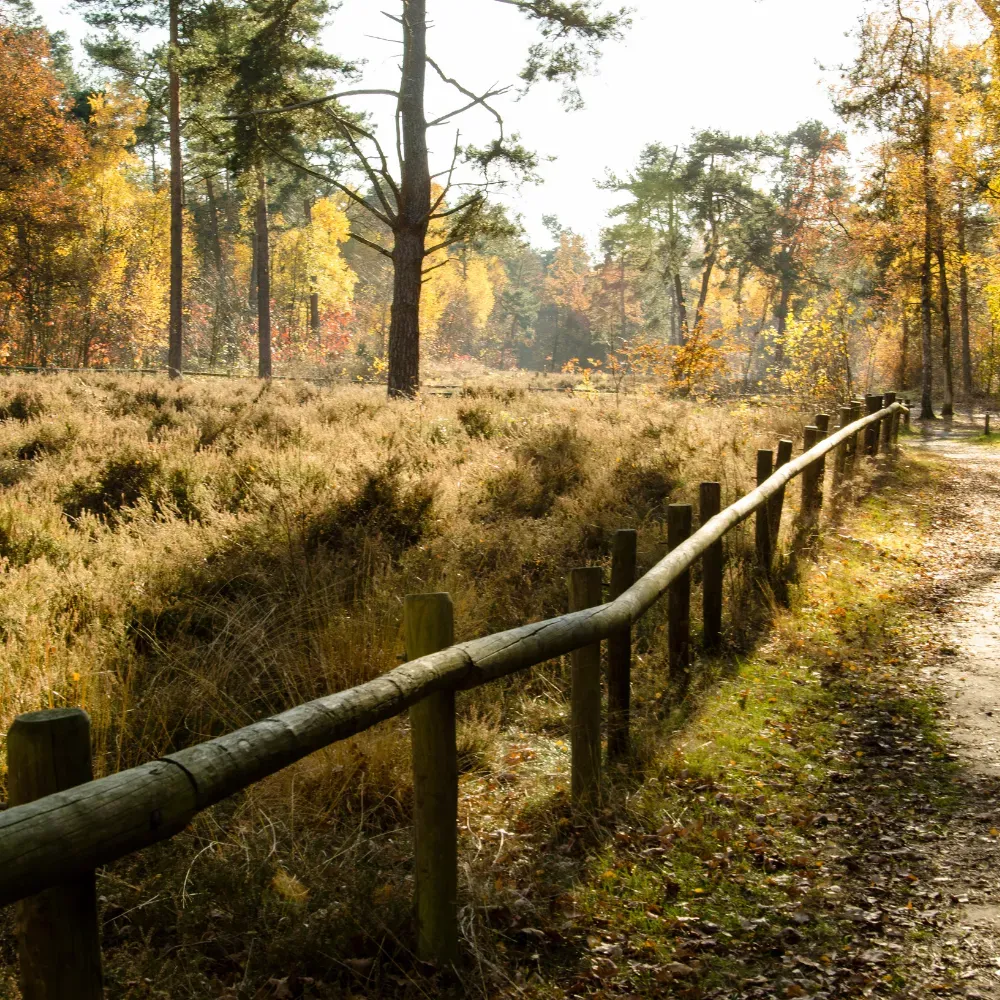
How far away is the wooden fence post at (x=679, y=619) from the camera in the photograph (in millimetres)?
5738

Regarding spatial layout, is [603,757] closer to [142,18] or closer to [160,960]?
[160,960]

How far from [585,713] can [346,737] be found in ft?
6.02

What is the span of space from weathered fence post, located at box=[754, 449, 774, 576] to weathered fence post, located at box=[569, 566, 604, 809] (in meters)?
3.83

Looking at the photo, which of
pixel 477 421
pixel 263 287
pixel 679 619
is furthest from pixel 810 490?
pixel 263 287

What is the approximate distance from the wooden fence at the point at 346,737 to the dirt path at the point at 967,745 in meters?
1.48

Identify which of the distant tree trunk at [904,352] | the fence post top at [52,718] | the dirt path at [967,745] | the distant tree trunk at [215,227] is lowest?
the dirt path at [967,745]

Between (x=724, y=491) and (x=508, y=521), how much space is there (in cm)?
264

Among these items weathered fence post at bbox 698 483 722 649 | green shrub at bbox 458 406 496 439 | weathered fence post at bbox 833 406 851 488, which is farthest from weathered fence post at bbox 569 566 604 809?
green shrub at bbox 458 406 496 439

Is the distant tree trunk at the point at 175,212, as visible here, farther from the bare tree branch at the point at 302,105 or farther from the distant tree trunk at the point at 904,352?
the distant tree trunk at the point at 904,352

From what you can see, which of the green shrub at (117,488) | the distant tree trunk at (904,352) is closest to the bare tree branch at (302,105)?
the green shrub at (117,488)

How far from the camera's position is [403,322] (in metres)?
18.0

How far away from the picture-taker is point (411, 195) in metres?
17.6

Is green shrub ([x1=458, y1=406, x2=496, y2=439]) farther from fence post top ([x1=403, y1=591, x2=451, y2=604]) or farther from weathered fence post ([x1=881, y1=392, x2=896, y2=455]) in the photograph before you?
fence post top ([x1=403, y1=591, x2=451, y2=604])

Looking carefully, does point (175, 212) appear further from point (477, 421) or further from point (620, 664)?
point (620, 664)
